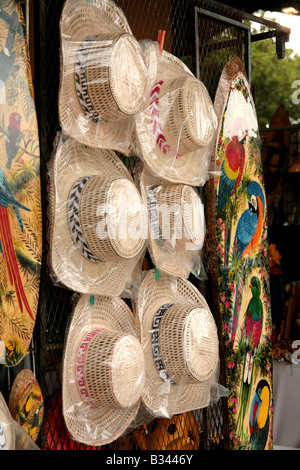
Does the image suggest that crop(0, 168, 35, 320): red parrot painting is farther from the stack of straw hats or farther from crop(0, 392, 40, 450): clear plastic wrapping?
crop(0, 392, 40, 450): clear plastic wrapping

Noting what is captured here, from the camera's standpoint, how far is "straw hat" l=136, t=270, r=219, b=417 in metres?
2.07

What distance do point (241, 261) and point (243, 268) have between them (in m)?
0.04

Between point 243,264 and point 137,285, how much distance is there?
0.79 m

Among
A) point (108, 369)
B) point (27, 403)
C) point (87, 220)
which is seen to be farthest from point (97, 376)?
point (87, 220)

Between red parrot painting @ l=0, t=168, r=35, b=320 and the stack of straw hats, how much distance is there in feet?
0.36

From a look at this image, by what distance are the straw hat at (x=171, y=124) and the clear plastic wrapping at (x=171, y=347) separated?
397mm

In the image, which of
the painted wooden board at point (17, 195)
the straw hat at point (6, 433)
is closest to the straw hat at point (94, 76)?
the painted wooden board at point (17, 195)

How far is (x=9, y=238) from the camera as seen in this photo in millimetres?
1675

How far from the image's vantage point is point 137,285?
2.11 meters

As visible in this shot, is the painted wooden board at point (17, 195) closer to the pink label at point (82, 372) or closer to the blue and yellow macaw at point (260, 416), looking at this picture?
the pink label at point (82, 372)

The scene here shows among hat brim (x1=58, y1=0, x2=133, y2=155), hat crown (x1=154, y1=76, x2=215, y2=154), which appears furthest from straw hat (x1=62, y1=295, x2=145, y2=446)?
hat crown (x1=154, y1=76, x2=215, y2=154)

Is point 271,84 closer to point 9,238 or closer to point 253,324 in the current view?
point 253,324

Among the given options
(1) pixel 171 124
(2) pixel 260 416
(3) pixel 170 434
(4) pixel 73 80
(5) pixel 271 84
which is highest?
(5) pixel 271 84

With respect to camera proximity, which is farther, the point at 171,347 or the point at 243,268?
the point at 243,268
